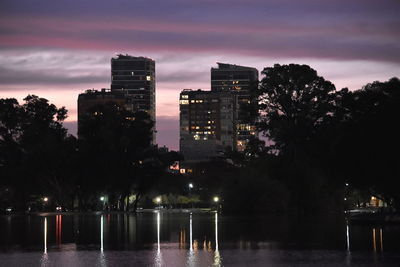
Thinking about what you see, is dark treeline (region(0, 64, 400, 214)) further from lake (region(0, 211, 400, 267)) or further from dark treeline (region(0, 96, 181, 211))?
lake (region(0, 211, 400, 267))

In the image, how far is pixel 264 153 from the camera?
10250 centimetres

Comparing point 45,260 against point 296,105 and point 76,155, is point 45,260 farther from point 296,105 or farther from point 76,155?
point 76,155

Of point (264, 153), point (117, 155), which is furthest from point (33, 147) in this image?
point (264, 153)

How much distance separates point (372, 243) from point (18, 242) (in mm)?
16239

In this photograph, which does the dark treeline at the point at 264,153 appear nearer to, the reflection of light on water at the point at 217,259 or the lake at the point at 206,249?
the lake at the point at 206,249

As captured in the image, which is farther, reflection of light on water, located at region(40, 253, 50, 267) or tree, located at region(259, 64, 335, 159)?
tree, located at region(259, 64, 335, 159)

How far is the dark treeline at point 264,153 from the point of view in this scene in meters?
66.6

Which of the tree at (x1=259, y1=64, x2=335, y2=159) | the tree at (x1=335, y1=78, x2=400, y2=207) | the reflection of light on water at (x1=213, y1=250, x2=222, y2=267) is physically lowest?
the reflection of light on water at (x1=213, y1=250, x2=222, y2=267)

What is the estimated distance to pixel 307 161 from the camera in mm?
92812

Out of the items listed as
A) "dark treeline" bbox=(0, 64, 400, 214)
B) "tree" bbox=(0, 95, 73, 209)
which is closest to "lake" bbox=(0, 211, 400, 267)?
"dark treeline" bbox=(0, 64, 400, 214)

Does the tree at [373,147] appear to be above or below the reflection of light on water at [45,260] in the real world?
above

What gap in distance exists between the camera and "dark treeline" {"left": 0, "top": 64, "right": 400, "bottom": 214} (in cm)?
6656

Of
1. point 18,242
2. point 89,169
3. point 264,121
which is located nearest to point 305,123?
point 264,121

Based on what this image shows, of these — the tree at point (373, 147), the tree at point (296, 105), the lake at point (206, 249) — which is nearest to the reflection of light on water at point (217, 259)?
the lake at point (206, 249)
